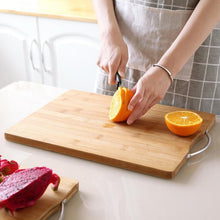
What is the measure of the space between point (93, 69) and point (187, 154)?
1.33 meters

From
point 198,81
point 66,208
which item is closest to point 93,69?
point 198,81

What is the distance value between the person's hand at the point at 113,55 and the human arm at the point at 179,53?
126mm

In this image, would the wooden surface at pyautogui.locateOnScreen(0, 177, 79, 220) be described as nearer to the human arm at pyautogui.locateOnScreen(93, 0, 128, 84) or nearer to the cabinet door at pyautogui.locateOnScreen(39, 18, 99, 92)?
the human arm at pyautogui.locateOnScreen(93, 0, 128, 84)

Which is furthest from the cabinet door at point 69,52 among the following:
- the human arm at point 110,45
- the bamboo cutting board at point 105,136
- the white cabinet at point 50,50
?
the bamboo cutting board at point 105,136

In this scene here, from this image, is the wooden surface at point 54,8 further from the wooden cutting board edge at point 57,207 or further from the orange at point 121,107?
the wooden cutting board edge at point 57,207

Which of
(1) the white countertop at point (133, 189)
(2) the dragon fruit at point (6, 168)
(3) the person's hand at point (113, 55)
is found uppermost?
(3) the person's hand at point (113, 55)

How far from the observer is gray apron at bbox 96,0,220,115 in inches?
51.2

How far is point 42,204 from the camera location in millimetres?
760

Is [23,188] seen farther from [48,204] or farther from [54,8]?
[54,8]

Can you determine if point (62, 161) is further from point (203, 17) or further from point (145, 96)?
point (203, 17)

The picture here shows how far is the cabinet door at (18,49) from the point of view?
2.32 m

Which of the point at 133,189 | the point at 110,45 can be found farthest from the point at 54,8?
the point at 133,189

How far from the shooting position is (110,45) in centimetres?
127

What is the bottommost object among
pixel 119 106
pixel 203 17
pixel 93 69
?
pixel 93 69
